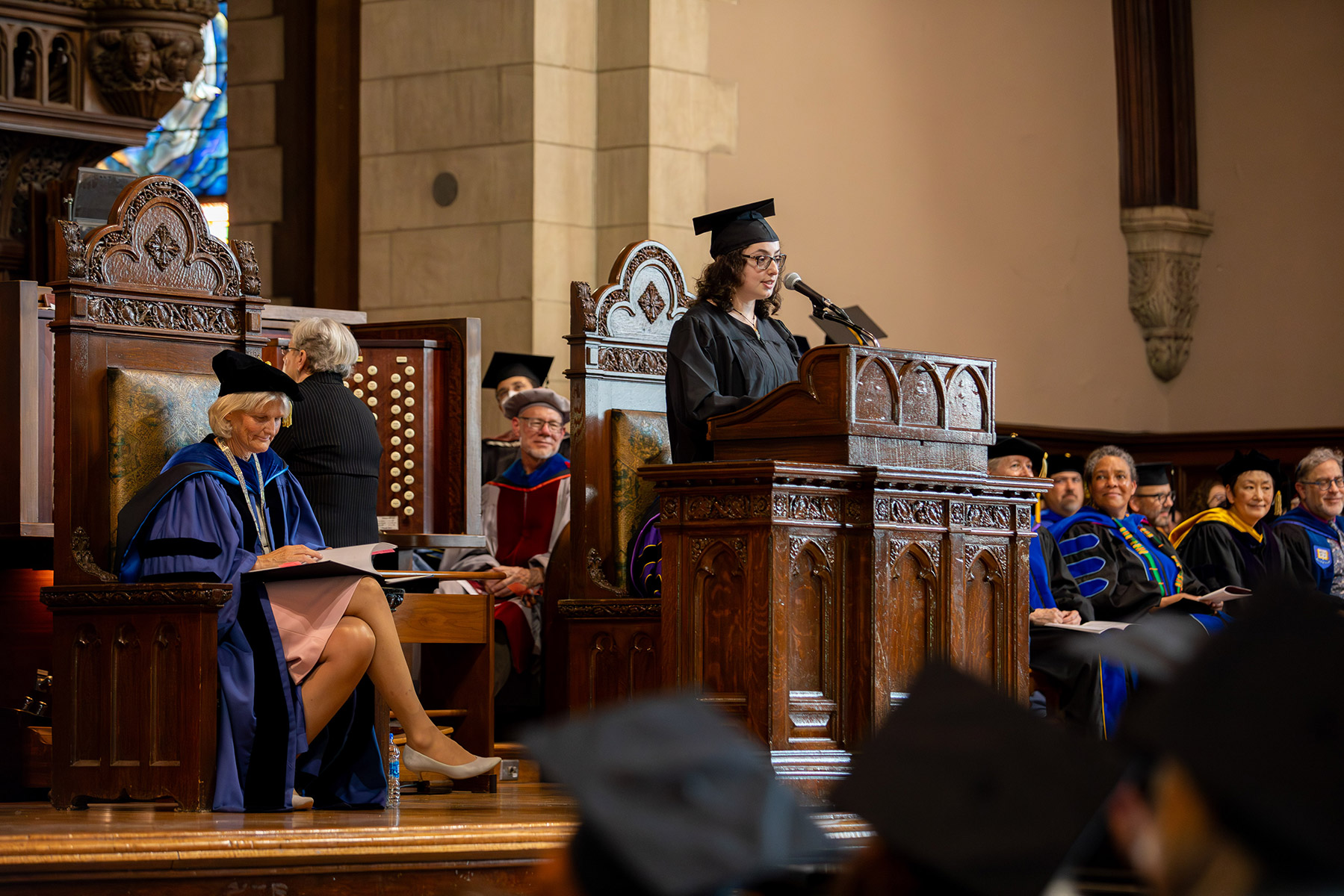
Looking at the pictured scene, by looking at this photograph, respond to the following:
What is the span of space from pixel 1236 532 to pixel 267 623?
18.6 feet

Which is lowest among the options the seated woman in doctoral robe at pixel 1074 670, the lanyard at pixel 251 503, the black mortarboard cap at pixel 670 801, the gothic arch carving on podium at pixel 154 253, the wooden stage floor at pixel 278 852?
the wooden stage floor at pixel 278 852

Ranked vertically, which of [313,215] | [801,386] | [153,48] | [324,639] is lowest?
[324,639]

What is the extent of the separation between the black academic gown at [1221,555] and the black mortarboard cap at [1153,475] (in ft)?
1.74

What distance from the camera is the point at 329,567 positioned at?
15.8 feet

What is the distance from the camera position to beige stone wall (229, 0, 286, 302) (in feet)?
30.8

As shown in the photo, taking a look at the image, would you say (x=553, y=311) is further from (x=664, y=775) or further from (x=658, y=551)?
(x=664, y=775)

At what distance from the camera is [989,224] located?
10469 mm

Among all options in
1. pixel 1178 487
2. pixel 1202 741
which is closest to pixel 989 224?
pixel 1178 487

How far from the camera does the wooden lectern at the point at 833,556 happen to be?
4359mm

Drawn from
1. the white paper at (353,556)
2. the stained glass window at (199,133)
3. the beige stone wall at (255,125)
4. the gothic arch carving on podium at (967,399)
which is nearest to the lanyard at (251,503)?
the white paper at (353,556)

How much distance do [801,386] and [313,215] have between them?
17.5ft

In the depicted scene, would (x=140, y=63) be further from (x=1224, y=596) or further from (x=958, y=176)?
(x=1224, y=596)

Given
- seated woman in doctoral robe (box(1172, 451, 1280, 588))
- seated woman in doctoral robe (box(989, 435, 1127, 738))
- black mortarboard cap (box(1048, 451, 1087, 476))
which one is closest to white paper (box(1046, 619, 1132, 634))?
seated woman in doctoral robe (box(989, 435, 1127, 738))

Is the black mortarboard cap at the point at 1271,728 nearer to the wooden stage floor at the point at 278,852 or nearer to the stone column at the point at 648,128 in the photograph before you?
the wooden stage floor at the point at 278,852
